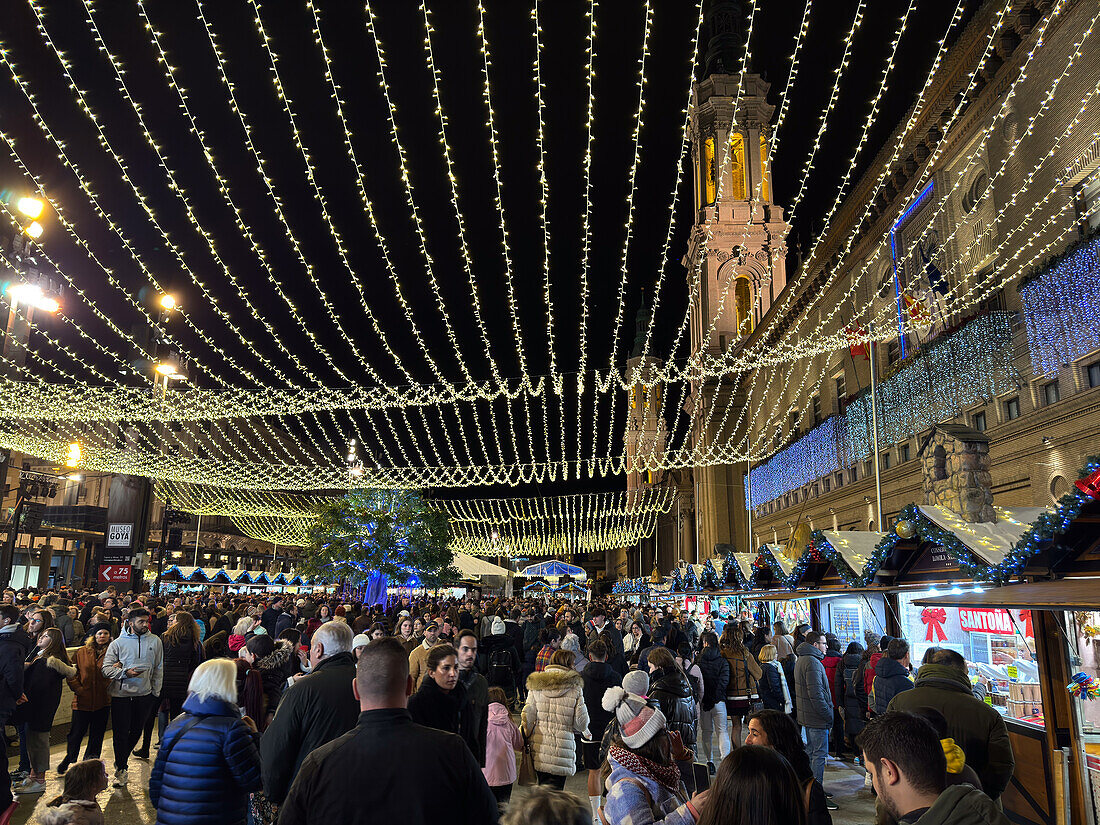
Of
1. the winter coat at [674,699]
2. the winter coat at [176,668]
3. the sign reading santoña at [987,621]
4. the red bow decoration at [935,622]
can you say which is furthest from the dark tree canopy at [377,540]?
the winter coat at [674,699]

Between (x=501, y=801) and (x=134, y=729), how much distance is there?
5.30m

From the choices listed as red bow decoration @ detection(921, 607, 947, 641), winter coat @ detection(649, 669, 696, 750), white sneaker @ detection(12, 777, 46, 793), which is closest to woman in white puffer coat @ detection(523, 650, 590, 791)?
winter coat @ detection(649, 669, 696, 750)

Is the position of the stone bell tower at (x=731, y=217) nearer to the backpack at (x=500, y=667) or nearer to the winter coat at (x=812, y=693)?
the backpack at (x=500, y=667)

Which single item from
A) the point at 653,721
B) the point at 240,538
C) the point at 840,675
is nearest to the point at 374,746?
the point at 653,721

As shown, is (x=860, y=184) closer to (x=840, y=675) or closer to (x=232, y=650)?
(x=840, y=675)

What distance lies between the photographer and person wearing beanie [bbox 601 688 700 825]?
3.85 m

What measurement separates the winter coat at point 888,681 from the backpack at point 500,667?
6136 millimetres

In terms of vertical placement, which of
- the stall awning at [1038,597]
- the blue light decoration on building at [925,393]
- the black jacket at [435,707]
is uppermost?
the blue light decoration on building at [925,393]

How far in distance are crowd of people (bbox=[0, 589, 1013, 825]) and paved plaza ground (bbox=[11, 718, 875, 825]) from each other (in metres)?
0.26

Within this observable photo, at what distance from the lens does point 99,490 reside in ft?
196

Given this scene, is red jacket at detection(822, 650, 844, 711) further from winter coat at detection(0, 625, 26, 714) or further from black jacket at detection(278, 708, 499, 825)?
winter coat at detection(0, 625, 26, 714)

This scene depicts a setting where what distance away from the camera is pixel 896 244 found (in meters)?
23.9

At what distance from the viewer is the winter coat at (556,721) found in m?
6.35

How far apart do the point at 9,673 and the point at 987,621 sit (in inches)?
423
